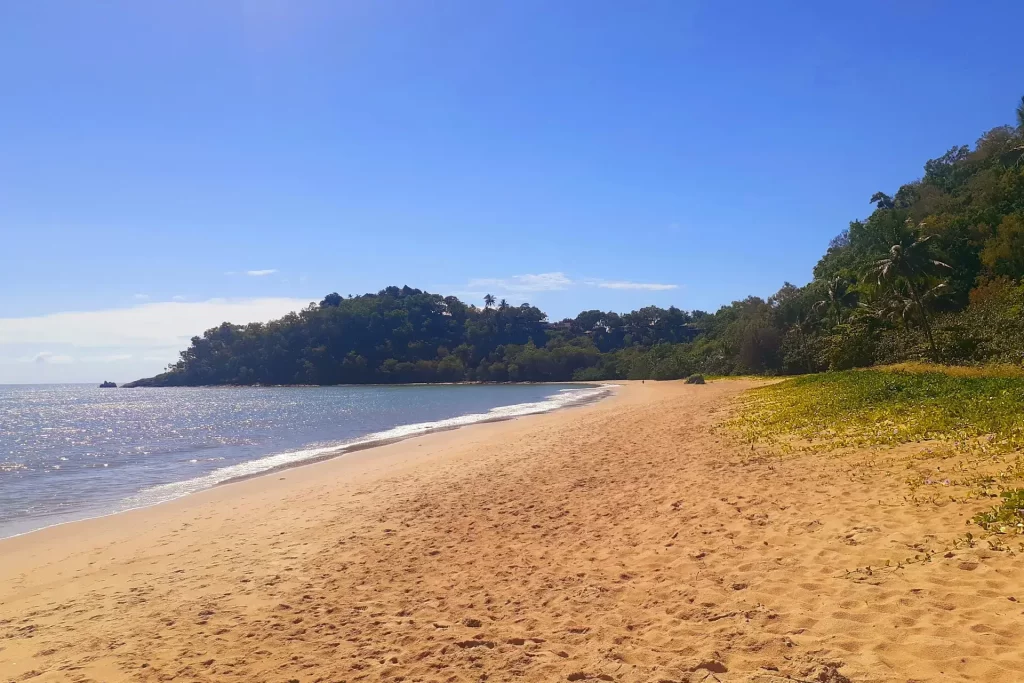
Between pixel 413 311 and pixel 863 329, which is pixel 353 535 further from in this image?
pixel 413 311

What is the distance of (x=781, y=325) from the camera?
2422 inches

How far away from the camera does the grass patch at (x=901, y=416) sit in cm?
1045

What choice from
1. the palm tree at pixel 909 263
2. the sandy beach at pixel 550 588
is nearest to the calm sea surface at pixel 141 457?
the sandy beach at pixel 550 588

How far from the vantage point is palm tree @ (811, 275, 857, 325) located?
50.4 metres

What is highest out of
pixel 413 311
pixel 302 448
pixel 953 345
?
pixel 413 311

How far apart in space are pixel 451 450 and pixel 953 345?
2571cm

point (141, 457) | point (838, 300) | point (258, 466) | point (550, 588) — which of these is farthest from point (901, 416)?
point (838, 300)

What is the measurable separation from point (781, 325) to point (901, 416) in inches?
2034

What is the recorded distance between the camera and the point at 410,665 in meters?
5.11

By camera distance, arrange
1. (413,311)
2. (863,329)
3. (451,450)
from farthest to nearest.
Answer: (413,311)
(863,329)
(451,450)

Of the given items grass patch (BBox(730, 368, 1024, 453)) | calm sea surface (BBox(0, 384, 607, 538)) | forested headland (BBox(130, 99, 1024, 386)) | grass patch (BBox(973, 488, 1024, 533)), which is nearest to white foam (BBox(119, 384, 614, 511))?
calm sea surface (BBox(0, 384, 607, 538))

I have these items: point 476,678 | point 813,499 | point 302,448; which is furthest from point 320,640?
point 302,448

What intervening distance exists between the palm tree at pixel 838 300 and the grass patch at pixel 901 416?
33075mm

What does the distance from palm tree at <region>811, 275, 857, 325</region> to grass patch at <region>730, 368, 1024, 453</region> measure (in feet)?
109
